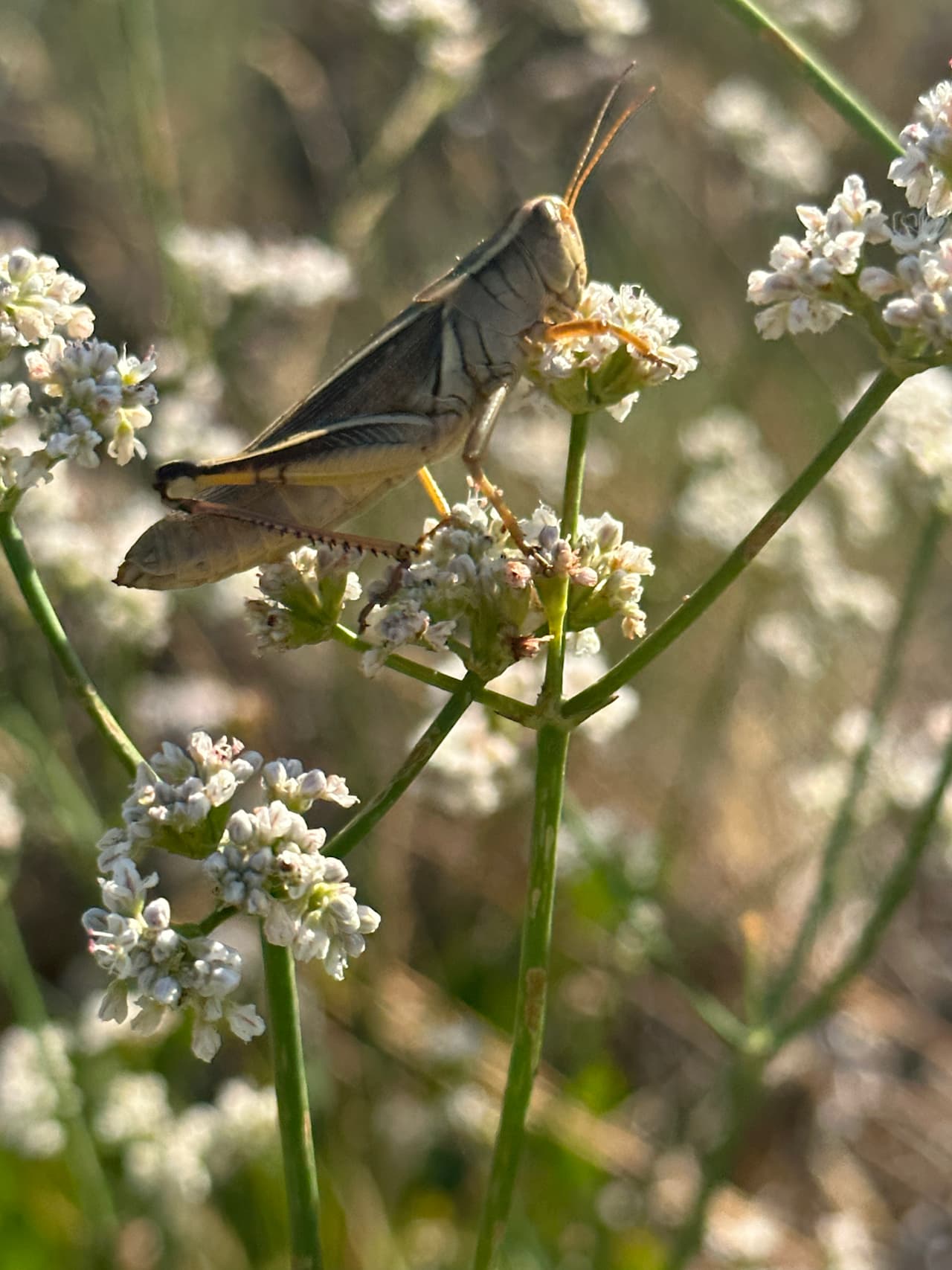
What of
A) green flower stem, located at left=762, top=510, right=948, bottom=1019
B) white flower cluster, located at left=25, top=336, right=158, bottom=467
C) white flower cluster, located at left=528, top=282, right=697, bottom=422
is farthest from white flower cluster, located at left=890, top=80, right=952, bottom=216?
green flower stem, located at left=762, top=510, right=948, bottom=1019

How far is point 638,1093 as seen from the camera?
5.10 m

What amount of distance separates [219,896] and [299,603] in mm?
580

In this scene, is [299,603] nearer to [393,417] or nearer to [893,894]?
[393,417]

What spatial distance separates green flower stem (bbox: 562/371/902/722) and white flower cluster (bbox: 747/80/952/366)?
0.29ft

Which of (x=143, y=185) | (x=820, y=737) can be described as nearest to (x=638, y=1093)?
(x=820, y=737)

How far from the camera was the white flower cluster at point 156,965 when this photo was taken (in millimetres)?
1756

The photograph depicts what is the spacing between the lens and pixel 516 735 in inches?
125

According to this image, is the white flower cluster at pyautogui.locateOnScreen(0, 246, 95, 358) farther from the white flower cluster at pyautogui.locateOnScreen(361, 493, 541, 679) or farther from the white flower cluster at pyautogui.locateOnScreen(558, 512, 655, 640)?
the white flower cluster at pyautogui.locateOnScreen(558, 512, 655, 640)

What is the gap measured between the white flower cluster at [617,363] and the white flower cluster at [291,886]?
0.88 m

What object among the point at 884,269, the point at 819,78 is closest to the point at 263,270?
the point at 819,78

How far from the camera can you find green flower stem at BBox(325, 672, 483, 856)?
187 cm

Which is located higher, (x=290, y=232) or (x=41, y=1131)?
(x=290, y=232)

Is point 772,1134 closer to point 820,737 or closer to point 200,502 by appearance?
point 820,737

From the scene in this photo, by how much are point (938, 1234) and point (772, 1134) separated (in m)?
0.75
